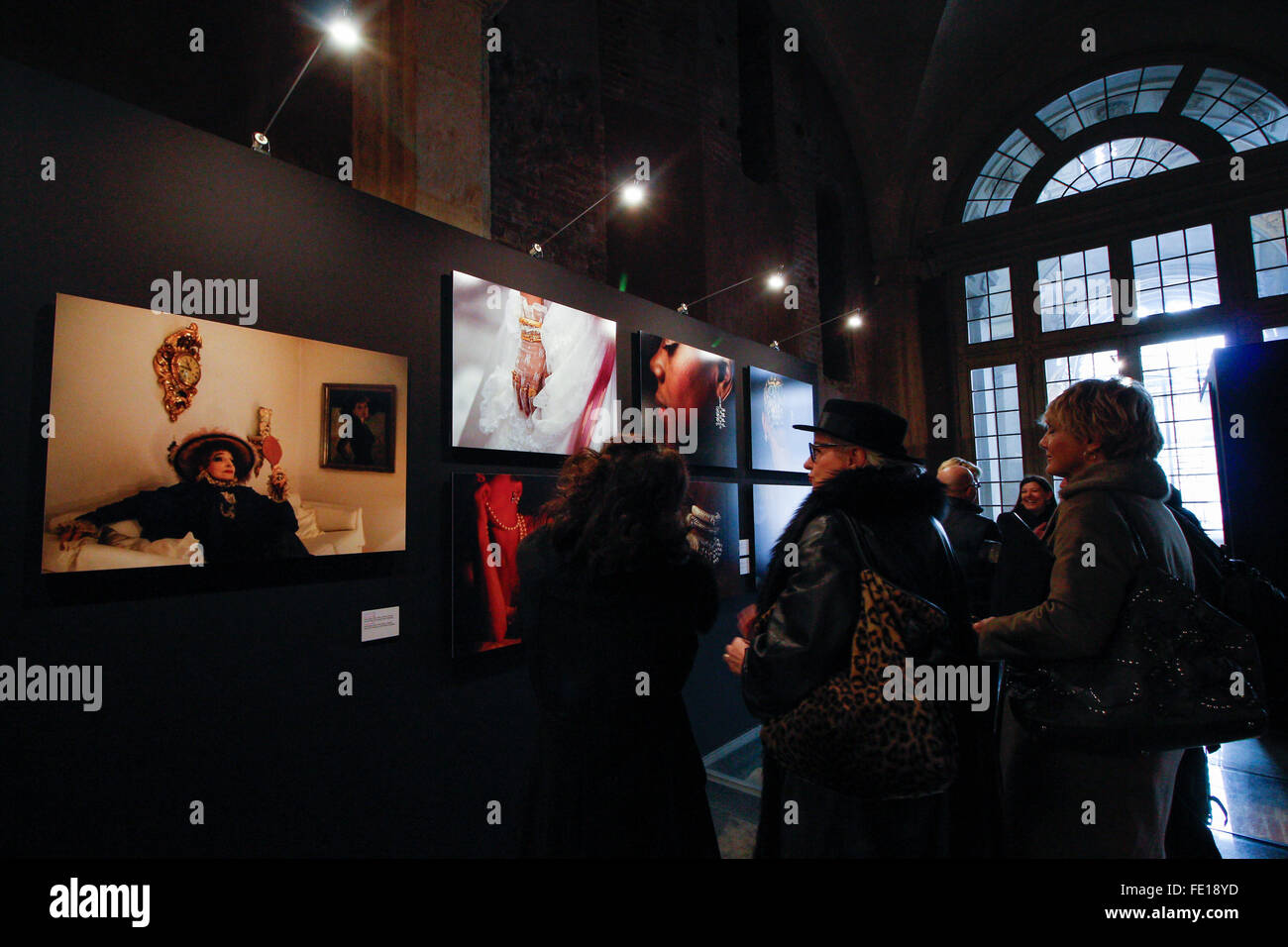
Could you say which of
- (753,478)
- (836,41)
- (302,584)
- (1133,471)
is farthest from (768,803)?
(836,41)

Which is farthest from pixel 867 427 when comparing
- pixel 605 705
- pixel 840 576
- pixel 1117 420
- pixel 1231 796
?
pixel 1231 796

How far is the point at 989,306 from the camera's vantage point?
957 centimetres

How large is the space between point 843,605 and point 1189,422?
9.17 metres

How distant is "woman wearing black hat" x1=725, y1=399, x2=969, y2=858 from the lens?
62.6 inches

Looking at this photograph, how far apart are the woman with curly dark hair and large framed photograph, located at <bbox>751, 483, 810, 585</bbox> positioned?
3.22 metres

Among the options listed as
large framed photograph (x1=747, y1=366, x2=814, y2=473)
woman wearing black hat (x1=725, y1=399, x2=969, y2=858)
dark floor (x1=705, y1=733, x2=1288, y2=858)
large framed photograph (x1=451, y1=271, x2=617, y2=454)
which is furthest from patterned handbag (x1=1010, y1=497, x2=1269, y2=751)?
large framed photograph (x1=747, y1=366, x2=814, y2=473)

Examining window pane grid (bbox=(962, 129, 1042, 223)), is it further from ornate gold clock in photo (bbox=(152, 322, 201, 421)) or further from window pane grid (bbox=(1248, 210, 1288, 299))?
ornate gold clock in photo (bbox=(152, 322, 201, 421))

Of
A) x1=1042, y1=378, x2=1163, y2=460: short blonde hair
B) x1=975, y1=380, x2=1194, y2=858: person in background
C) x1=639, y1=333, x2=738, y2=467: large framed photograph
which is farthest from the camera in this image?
x1=639, y1=333, x2=738, y2=467: large framed photograph

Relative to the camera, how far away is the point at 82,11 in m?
2.80

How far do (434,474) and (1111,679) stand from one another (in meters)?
2.56

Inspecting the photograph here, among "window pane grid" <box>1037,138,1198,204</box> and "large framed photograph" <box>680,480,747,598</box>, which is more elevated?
"window pane grid" <box>1037,138,1198,204</box>

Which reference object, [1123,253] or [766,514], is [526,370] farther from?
[1123,253]

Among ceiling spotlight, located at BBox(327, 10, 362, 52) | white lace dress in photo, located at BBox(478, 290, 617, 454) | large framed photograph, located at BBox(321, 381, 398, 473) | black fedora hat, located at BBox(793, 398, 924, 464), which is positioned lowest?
black fedora hat, located at BBox(793, 398, 924, 464)
